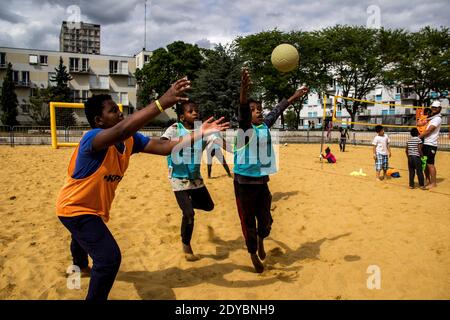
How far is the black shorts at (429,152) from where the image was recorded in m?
8.62

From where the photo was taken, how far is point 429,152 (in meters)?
8.66

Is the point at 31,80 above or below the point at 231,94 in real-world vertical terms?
above

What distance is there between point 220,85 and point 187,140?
30.2m

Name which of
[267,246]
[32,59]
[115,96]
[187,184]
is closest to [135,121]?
[187,184]

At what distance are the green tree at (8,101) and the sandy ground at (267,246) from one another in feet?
136

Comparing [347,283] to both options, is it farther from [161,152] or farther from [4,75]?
[4,75]

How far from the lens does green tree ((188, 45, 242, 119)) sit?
106ft

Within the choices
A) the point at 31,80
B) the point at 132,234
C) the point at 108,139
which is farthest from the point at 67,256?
the point at 31,80

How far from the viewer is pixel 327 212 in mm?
6293

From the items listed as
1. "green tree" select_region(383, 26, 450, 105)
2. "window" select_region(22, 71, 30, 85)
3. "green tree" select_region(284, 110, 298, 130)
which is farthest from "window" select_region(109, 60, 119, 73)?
"green tree" select_region(383, 26, 450, 105)

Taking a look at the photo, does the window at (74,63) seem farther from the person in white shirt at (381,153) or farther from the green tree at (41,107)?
the person in white shirt at (381,153)

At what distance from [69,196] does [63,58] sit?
5342cm

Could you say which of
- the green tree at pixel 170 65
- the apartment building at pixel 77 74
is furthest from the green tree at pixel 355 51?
the apartment building at pixel 77 74

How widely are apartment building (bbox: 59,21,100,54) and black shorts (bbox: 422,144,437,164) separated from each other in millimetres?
147832
